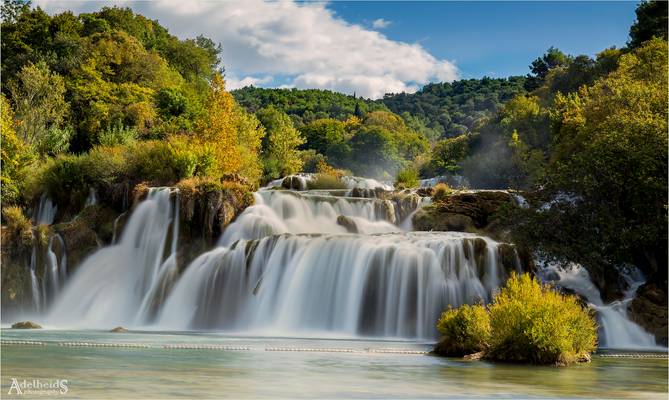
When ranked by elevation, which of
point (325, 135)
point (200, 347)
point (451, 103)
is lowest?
point (200, 347)

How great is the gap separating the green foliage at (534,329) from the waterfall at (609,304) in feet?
26.3

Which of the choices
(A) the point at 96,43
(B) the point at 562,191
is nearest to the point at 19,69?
(A) the point at 96,43

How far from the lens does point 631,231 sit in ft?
85.0

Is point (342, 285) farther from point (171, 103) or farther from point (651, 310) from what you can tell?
point (171, 103)

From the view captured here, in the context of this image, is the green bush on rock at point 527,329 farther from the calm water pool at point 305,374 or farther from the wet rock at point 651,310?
the wet rock at point 651,310

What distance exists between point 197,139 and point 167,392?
112 feet

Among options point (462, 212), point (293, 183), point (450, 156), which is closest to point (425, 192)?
point (462, 212)

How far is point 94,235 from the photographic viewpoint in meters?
35.3

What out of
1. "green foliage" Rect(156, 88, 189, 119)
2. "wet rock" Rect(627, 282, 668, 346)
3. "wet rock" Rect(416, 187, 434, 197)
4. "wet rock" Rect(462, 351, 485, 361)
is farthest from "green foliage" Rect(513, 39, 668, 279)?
"green foliage" Rect(156, 88, 189, 119)

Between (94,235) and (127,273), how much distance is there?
3.14 m

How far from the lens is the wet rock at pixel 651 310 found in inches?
988

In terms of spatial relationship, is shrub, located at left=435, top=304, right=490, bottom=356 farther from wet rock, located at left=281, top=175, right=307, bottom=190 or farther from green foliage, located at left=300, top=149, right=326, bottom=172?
green foliage, located at left=300, top=149, right=326, bottom=172

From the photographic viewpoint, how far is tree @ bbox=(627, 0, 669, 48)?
197 ft

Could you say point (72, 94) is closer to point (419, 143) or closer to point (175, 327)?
point (175, 327)
